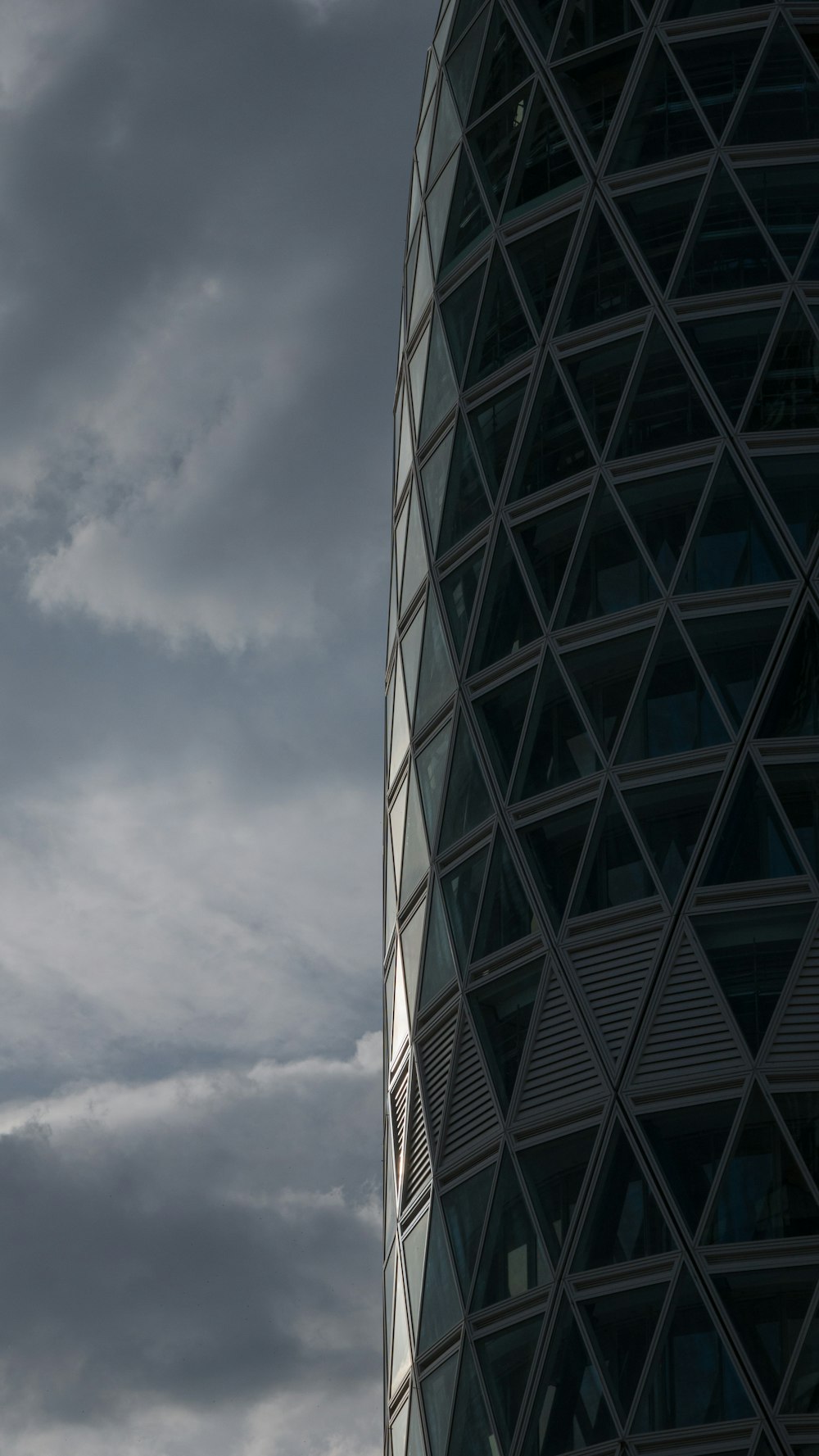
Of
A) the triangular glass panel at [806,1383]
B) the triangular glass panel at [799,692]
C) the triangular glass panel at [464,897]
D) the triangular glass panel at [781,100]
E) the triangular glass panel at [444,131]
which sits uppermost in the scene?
the triangular glass panel at [444,131]

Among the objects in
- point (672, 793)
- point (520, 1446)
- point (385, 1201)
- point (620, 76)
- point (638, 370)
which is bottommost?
point (520, 1446)

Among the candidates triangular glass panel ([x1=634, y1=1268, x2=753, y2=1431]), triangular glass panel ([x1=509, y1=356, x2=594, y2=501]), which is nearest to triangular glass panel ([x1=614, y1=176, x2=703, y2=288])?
triangular glass panel ([x1=509, y1=356, x2=594, y2=501])

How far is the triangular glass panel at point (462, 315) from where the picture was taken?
48062 mm

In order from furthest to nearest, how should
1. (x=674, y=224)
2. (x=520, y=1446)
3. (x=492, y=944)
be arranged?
(x=674, y=224), (x=492, y=944), (x=520, y=1446)

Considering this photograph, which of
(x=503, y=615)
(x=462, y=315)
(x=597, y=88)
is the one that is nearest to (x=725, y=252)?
(x=597, y=88)

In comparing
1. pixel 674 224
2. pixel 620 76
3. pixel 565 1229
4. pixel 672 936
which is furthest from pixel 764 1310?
pixel 620 76

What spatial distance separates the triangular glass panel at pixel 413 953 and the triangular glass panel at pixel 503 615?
551 cm

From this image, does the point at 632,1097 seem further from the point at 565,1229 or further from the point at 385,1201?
the point at 385,1201

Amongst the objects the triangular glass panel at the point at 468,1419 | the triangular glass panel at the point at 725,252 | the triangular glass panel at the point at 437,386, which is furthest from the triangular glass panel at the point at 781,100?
the triangular glass panel at the point at 468,1419

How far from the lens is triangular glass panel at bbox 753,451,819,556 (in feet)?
132

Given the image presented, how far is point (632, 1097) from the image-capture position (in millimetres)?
36812

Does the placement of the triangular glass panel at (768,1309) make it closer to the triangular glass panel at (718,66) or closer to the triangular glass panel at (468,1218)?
the triangular glass panel at (468,1218)

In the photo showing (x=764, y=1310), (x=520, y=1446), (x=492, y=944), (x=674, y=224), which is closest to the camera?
(x=764, y=1310)

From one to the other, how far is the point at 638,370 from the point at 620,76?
8.02 meters
